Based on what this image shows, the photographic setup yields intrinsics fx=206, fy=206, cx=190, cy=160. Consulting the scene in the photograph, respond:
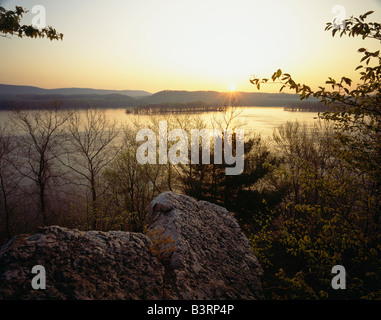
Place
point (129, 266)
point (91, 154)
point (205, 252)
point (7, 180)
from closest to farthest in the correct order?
point (129, 266)
point (205, 252)
point (7, 180)
point (91, 154)

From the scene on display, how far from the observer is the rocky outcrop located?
257cm

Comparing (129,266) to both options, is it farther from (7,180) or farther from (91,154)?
(91,154)

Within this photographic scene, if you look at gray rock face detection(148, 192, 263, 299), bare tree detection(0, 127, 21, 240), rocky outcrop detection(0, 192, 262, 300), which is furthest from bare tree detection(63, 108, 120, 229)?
rocky outcrop detection(0, 192, 262, 300)

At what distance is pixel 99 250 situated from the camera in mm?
3221

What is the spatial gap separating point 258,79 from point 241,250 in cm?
410

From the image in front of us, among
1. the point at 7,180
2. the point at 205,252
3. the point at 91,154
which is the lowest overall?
the point at 7,180

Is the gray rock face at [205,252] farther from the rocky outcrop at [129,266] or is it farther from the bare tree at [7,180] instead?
the bare tree at [7,180]

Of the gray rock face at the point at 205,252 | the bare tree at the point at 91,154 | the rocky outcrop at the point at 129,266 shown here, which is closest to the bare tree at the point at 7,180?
the bare tree at the point at 91,154

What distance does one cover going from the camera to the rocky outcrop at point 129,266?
2572 millimetres

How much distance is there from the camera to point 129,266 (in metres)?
3.26

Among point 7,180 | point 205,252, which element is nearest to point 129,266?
point 205,252

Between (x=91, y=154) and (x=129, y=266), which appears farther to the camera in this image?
(x=91, y=154)

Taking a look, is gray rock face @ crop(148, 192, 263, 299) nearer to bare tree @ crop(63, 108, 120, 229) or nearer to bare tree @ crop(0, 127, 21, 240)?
bare tree @ crop(63, 108, 120, 229)
